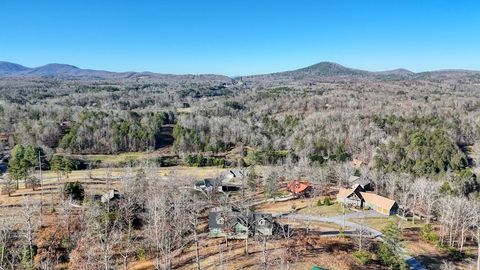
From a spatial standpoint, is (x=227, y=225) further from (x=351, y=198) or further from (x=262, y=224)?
(x=351, y=198)

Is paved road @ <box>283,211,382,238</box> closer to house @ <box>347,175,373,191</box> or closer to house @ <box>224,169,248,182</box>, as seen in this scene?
house @ <box>347,175,373,191</box>

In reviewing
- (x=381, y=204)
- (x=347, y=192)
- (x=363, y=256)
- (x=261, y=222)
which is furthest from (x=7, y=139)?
(x=363, y=256)

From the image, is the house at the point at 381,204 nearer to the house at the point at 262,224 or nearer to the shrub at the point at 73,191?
the house at the point at 262,224

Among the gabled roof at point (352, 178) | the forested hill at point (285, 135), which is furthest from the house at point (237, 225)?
the forested hill at point (285, 135)

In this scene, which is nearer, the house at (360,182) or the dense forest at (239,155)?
the dense forest at (239,155)

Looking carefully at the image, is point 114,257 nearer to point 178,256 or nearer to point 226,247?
point 178,256

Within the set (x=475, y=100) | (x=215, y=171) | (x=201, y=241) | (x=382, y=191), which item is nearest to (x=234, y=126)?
(x=215, y=171)
